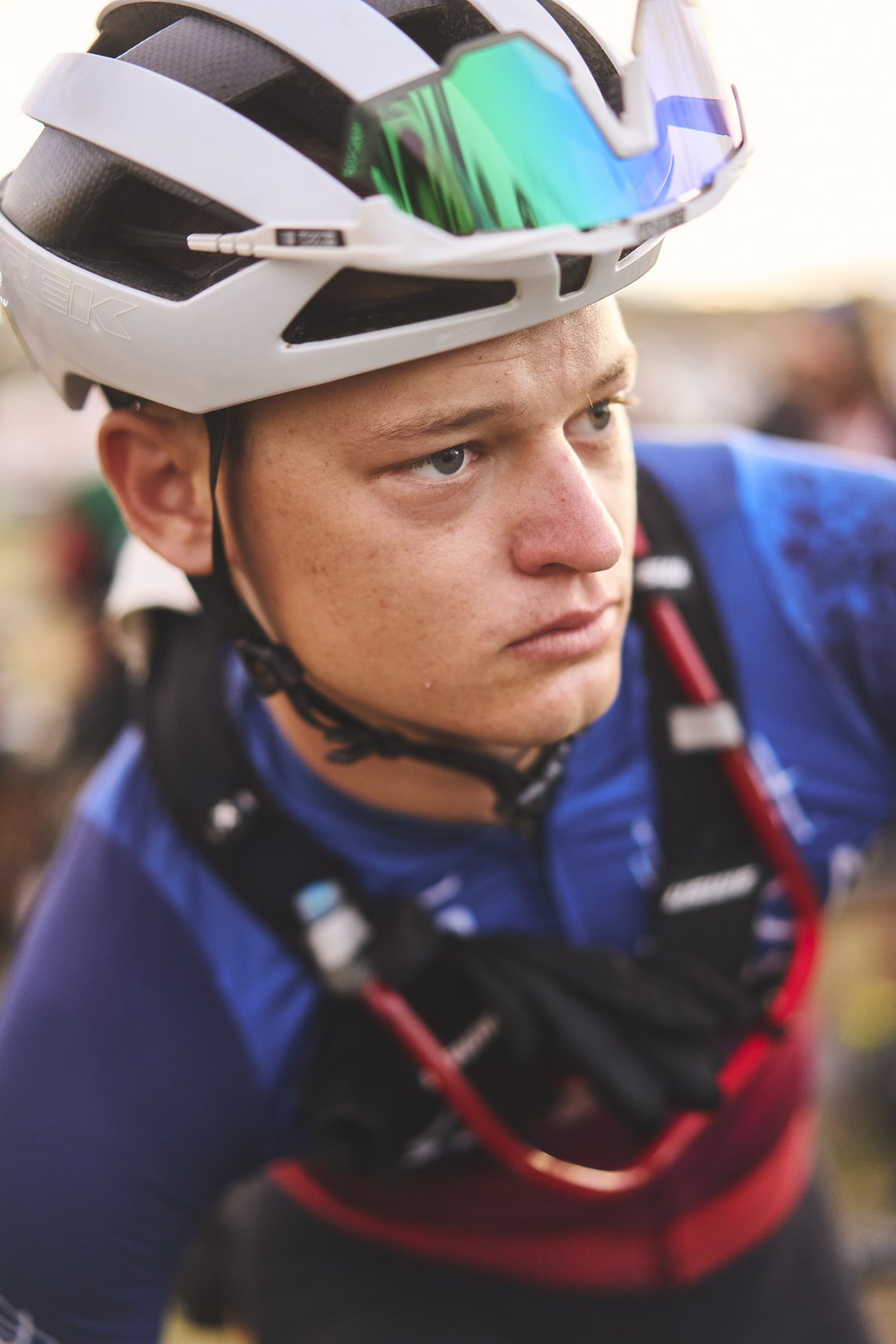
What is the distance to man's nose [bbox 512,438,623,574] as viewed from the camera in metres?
1.34

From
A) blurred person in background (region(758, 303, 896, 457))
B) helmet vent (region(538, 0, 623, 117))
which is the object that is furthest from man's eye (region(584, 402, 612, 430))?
blurred person in background (region(758, 303, 896, 457))

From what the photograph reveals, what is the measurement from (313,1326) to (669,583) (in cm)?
130

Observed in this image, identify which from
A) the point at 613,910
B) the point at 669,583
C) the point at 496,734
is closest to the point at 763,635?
the point at 669,583

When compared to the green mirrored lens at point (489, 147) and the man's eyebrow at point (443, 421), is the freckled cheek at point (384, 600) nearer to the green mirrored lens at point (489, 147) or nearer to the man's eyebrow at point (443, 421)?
the man's eyebrow at point (443, 421)

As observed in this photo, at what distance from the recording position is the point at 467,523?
1.35 meters

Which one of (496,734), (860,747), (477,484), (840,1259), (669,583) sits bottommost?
(840,1259)

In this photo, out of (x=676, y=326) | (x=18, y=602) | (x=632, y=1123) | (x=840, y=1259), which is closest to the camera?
(x=632, y=1123)

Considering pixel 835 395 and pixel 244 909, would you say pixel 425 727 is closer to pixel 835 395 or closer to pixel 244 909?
pixel 244 909

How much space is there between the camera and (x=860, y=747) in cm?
189

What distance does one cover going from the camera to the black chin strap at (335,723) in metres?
1.59

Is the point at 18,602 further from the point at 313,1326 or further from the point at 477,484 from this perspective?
the point at 477,484

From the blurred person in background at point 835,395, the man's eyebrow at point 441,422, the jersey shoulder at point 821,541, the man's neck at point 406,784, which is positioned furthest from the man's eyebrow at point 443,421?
the blurred person in background at point 835,395

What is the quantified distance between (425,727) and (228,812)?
1.13 feet

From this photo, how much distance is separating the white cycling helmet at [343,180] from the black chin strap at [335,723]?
29cm
